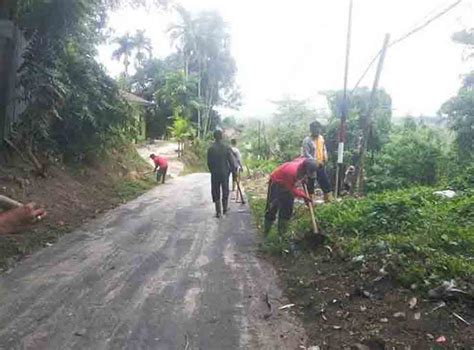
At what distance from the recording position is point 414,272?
5113 millimetres

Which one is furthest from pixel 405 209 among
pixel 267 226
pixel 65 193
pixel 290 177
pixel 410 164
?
pixel 410 164

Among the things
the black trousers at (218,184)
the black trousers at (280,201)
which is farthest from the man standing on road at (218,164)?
the black trousers at (280,201)

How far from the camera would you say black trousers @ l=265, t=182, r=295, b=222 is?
825 centimetres

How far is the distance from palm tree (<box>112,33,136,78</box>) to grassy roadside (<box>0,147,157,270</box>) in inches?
1740

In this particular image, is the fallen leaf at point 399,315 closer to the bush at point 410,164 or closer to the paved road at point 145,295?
the paved road at point 145,295

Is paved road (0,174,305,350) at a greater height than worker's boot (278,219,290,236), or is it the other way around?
worker's boot (278,219,290,236)

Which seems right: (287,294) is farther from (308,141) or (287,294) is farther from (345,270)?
(308,141)

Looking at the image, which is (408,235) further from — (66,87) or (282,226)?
(66,87)

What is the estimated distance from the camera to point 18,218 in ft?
7.93

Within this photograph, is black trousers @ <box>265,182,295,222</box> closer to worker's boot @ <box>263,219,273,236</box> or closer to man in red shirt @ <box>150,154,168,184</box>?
worker's boot @ <box>263,219,273,236</box>

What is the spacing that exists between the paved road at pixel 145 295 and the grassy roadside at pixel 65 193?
1.15 ft

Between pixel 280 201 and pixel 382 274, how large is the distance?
3.12 meters

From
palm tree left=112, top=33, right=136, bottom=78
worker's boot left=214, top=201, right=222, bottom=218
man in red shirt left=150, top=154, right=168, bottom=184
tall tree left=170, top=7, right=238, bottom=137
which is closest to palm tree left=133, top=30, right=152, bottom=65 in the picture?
palm tree left=112, top=33, right=136, bottom=78

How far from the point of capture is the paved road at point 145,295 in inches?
180
